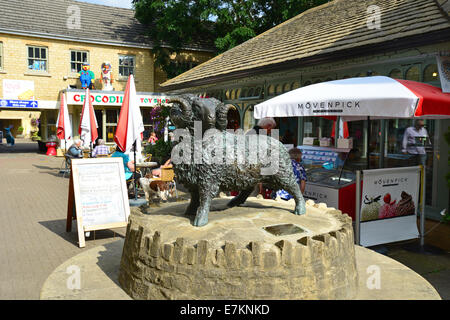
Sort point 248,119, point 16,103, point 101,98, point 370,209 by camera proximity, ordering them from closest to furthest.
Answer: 1. point 370,209
2. point 248,119
3. point 101,98
4. point 16,103

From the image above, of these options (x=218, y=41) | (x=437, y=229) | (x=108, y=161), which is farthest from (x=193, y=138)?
(x=218, y=41)

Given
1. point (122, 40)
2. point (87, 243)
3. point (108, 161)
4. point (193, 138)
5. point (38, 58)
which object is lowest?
point (87, 243)

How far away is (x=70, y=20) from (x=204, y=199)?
2387 cm

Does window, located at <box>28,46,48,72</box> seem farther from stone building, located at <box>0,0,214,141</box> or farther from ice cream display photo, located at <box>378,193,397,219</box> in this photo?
ice cream display photo, located at <box>378,193,397,219</box>

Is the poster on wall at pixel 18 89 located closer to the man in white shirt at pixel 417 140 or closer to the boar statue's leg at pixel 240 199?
the man in white shirt at pixel 417 140

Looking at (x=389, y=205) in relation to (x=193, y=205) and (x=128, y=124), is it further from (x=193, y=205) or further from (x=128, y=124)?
(x=128, y=124)

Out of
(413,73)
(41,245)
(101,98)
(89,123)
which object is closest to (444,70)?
(413,73)

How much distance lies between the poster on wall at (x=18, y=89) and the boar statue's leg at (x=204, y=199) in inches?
836

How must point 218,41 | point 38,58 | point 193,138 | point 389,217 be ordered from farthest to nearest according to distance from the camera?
point 218,41 → point 38,58 → point 389,217 → point 193,138

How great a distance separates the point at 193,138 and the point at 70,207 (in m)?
4.08

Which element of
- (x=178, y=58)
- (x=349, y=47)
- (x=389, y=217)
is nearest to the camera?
(x=389, y=217)

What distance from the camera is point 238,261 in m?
2.86
